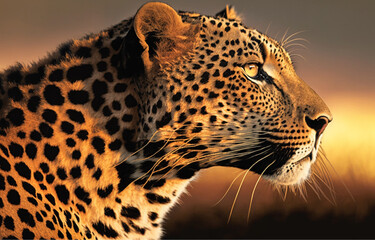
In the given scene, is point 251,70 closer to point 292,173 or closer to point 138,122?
point 292,173

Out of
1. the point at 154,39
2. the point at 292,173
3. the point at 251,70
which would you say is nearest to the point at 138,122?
the point at 154,39

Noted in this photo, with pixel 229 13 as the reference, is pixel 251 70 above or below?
below

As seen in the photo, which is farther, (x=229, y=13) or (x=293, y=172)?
(x=229, y=13)

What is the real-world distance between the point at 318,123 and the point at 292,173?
460 mm

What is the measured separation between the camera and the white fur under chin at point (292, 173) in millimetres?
4027

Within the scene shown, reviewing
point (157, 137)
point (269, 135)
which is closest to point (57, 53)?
point (157, 137)

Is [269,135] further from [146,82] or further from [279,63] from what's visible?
[146,82]

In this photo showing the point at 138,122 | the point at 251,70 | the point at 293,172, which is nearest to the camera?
the point at 138,122

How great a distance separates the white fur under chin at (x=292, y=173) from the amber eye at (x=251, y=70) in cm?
78

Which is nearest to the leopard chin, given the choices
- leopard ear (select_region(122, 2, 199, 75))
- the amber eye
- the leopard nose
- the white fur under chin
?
the white fur under chin

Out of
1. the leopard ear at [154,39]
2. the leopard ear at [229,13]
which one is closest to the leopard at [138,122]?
the leopard ear at [154,39]

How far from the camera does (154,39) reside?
362 centimetres

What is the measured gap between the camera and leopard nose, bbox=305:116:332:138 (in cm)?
388

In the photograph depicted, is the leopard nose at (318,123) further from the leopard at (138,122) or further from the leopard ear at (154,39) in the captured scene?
the leopard ear at (154,39)
